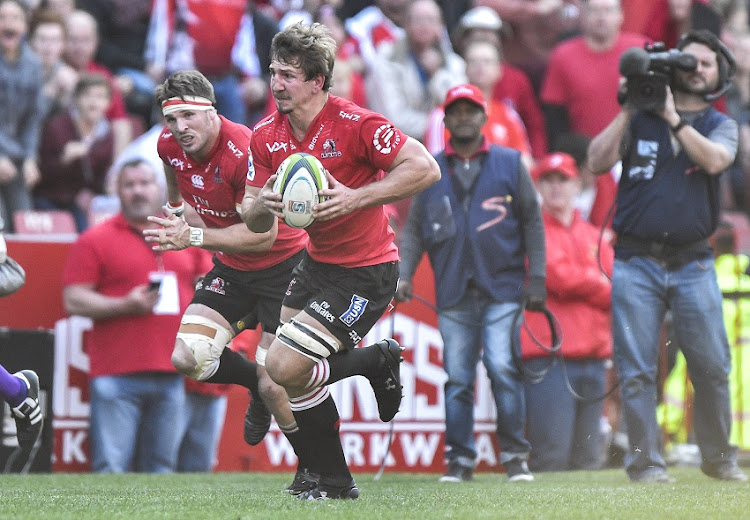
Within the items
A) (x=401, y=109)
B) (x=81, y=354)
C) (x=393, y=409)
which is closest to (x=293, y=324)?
(x=393, y=409)

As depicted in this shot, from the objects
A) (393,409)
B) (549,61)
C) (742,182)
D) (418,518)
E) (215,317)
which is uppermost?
(549,61)

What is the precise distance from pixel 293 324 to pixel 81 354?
4.16m

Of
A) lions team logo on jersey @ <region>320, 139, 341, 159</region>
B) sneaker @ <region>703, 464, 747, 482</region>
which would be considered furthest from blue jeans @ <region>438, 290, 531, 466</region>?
lions team logo on jersey @ <region>320, 139, 341, 159</region>

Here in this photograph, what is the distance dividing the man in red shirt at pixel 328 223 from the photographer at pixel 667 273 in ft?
7.57

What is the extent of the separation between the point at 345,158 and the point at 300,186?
444 millimetres

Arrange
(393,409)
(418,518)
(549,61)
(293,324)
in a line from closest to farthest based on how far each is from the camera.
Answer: (418,518) → (293,324) → (393,409) → (549,61)

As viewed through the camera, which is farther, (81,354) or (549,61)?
(549,61)

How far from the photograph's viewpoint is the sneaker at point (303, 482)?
7.22 m

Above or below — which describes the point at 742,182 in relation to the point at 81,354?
above

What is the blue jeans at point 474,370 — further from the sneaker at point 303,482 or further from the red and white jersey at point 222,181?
the sneaker at point 303,482

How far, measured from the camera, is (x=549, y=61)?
1415cm

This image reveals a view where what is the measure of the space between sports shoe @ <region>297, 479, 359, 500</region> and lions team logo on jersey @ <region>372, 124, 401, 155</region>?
71.6 inches

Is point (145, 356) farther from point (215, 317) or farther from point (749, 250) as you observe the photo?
point (749, 250)

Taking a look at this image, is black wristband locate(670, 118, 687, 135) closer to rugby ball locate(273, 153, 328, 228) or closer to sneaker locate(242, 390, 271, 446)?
rugby ball locate(273, 153, 328, 228)
